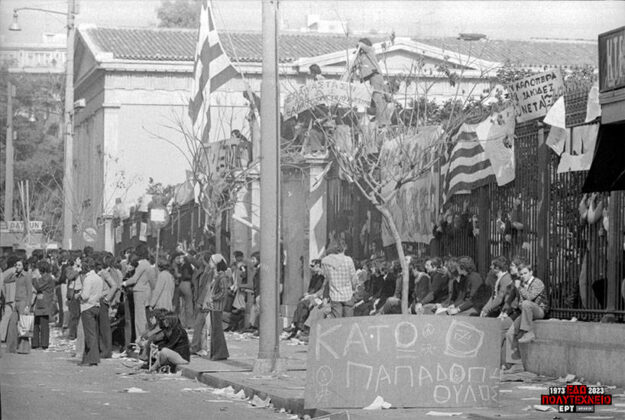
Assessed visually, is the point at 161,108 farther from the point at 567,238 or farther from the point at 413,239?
the point at 567,238

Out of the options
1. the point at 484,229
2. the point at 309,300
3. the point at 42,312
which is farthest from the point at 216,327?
the point at 42,312

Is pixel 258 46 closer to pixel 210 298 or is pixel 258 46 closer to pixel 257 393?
pixel 210 298

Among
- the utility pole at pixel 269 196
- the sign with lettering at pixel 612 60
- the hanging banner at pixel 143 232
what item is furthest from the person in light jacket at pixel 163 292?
the hanging banner at pixel 143 232

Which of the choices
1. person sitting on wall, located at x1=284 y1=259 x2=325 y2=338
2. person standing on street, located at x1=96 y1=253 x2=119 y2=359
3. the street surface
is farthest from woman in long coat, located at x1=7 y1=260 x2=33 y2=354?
person sitting on wall, located at x1=284 y1=259 x2=325 y2=338

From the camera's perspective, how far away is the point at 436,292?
23.0 meters

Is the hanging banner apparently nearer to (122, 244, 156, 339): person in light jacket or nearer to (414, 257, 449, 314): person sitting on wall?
(122, 244, 156, 339): person in light jacket

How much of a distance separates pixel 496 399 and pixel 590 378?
12.1 ft

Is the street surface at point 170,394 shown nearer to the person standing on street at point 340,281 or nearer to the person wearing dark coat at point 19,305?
the person standing on street at point 340,281

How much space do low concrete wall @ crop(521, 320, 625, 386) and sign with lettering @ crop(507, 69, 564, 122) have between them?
3069 mm

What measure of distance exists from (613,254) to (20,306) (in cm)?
1272

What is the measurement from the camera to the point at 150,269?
2533cm

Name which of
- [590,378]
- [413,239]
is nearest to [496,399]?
[590,378]

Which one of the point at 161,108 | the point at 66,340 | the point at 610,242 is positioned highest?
the point at 161,108

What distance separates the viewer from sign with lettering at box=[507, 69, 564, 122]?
19.7 m
